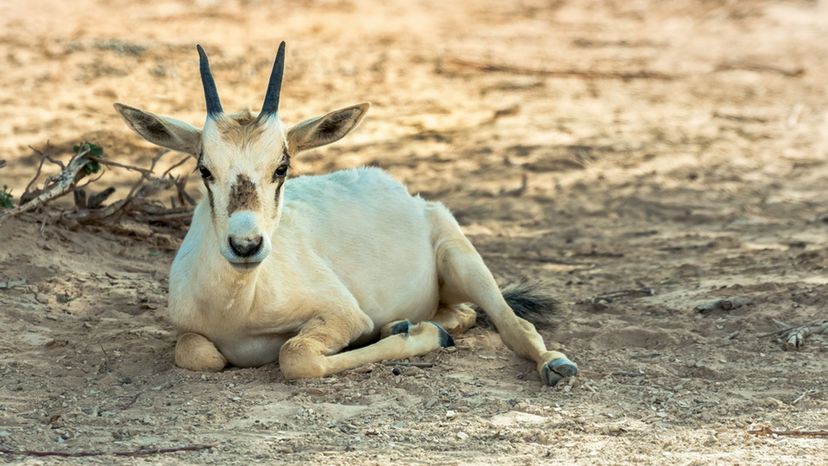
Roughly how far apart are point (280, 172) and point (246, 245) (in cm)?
56

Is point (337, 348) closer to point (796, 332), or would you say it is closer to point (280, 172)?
point (280, 172)

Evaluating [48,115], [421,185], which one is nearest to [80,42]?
[48,115]

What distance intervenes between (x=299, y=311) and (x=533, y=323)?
151 cm

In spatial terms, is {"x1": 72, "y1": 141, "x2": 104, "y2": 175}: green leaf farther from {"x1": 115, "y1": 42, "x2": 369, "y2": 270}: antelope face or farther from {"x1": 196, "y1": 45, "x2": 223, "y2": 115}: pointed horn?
{"x1": 196, "y1": 45, "x2": 223, "y2": 115}: pointed horn

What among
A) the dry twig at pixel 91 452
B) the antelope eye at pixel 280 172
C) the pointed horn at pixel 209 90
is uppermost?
the pointed horn at pixel 209 90

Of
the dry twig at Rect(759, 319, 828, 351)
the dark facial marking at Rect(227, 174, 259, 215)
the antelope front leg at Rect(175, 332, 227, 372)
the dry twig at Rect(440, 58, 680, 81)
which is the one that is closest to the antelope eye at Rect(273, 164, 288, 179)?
the dark facial marking at Rect(227, 174, 259, 215)

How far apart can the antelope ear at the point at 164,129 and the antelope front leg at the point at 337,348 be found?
1.08 meters

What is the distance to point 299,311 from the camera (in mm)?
6484

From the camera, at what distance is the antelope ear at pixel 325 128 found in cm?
618

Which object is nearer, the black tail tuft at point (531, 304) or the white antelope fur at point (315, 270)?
the white antelope fur at point (315, 270)

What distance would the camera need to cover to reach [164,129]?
6.14 metres

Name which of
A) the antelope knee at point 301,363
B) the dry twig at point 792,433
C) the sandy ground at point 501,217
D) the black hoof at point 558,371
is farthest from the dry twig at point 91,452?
the dry twig at point 792,433

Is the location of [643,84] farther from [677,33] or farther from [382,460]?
[382,460]

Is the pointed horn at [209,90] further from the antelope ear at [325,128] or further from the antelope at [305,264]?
the antelope ear at [325,128]
